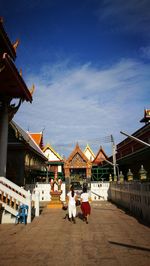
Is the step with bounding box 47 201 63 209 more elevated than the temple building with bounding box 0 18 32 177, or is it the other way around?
the temple building with bounding box 0 18 32 177

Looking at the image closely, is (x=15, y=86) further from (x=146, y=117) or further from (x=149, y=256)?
(x=146, y=117)

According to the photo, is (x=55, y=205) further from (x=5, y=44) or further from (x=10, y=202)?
(x=5, y=44)

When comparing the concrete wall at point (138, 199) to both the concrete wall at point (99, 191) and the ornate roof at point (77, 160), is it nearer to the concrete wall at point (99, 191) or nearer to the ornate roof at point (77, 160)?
the concrete wall at point (99, 191)

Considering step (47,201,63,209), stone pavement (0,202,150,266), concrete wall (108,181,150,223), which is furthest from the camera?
step (47,201,63,209)

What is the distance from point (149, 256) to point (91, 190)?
54.8ft

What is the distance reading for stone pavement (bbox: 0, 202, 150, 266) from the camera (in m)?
4.47

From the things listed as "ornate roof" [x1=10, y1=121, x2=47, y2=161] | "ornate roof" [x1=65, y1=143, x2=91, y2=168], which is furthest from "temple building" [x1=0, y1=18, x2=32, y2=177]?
"ornate roof" [x1=65, y1=143, x2=91, y2=168]

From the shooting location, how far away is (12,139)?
18.0m

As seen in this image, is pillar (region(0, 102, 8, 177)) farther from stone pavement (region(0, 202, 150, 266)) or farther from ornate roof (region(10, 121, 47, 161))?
ornate roof (region(10, 121, 47, 161))

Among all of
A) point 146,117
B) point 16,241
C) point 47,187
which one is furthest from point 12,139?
point 146,117

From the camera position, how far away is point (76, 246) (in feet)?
18.3

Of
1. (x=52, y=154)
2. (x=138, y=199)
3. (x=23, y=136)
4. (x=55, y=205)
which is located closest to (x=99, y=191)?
(x=55, y=205)

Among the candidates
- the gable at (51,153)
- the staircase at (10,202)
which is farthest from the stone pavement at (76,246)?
the gable at (51,153)

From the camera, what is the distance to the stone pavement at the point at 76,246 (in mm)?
4472
